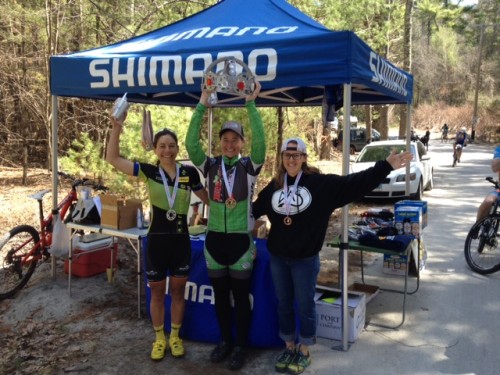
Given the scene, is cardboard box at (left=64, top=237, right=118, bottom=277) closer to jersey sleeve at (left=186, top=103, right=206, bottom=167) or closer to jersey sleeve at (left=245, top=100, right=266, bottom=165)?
jersey sleeve at (left=186, top=103, right=206, bottom=167)

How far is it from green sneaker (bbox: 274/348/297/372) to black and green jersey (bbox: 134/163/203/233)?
4.08ft

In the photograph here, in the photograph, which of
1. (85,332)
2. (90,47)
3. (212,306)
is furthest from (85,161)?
(212,306)

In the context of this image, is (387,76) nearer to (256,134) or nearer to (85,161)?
(256,134)

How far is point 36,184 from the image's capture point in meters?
14.1

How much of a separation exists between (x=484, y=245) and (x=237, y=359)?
4122mm

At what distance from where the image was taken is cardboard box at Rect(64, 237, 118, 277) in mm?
5414

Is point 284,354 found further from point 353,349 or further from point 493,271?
point 493,271

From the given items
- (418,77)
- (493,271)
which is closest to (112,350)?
(493,271)

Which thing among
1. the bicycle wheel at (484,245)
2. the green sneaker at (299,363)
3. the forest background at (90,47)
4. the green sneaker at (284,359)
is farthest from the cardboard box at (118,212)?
the bicycle wheel at (484,245)

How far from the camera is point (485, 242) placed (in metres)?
6.08

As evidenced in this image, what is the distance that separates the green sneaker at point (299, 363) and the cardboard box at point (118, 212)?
7.02 feet

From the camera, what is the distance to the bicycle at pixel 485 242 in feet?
19.7

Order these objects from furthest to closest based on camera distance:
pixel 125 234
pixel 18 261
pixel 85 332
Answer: pixel 18 261 < pixel 125 234 < pixel 85 332

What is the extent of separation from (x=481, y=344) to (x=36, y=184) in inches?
520
